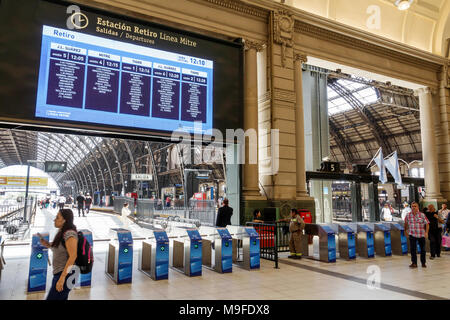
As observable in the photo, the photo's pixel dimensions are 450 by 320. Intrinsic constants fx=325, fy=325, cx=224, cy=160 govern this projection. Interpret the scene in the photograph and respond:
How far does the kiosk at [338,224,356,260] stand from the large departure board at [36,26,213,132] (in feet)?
17.2

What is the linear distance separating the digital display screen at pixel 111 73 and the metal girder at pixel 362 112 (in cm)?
2991

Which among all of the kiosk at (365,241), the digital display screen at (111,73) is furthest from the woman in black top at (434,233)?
the digital display screen at (111,73)

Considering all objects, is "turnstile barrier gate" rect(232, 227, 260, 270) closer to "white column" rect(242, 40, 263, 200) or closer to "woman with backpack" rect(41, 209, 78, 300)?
"white column" rect(242, 40, 263, 200)

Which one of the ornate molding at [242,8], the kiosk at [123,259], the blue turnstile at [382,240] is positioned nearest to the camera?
the kiosk at [123,259]

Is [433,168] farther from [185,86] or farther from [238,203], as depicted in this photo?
[185,86]

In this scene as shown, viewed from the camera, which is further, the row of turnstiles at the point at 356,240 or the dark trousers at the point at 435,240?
the dark trousers at the point at 435,240

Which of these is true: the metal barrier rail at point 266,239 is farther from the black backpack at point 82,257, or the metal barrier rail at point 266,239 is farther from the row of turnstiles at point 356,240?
the black backpack at point 82,257

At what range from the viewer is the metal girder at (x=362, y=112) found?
127ft

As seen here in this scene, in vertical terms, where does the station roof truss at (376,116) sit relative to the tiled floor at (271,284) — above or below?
above

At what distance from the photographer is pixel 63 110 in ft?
26.9

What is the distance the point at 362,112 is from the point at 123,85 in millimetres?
39229
